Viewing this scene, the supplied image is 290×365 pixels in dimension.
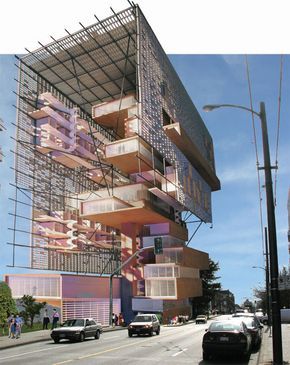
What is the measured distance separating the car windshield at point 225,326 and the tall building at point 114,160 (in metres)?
36.6

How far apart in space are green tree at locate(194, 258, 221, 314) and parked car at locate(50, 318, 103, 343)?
219ft

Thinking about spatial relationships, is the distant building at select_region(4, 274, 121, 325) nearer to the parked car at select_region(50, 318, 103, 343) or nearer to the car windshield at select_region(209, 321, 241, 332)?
the parked car at select_region(50, 318, 103, 343)

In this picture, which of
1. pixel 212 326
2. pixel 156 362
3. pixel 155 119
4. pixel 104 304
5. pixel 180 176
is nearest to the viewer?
pixel 156 362

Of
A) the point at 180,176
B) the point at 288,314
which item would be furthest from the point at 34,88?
the point at 288,314

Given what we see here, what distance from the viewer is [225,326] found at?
59.2 feet

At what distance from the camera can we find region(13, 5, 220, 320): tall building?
57250 mm

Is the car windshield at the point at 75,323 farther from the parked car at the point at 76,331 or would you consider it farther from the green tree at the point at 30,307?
the green tree at the point at 30,307

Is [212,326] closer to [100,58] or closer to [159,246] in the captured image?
[159,246]

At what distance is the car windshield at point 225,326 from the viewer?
17.8 metres

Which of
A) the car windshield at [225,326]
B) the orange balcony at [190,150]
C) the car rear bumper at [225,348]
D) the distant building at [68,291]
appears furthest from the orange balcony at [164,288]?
the car rear bumper at [225,348]

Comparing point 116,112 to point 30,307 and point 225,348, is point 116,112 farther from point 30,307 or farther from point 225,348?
point 225,348

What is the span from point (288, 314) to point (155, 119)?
1147 inches

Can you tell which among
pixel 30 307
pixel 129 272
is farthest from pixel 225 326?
pixel 129 272

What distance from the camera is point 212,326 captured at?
18.3 meters
